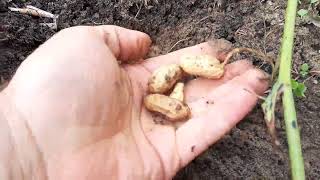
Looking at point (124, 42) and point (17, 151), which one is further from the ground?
point (124, 42)

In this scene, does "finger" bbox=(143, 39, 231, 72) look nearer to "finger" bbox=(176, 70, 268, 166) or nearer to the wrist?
"finger" bbox=(176, 70, 268, 166)

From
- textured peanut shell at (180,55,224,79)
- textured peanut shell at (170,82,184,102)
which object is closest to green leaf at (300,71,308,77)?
textured peanut shell at (180,55,224,79)

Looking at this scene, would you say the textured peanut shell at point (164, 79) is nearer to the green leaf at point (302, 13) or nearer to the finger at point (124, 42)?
the finger at point (124, 42)

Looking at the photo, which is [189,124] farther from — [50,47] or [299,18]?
[299,18]

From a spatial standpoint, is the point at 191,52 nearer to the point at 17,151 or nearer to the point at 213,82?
the point at 213,82

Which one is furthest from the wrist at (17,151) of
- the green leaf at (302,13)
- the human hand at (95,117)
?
the green leaf at (302,13)

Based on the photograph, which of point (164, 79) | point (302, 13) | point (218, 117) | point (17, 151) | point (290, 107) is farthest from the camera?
point (302, 13)

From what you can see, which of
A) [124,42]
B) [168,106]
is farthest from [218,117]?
[124,42]
